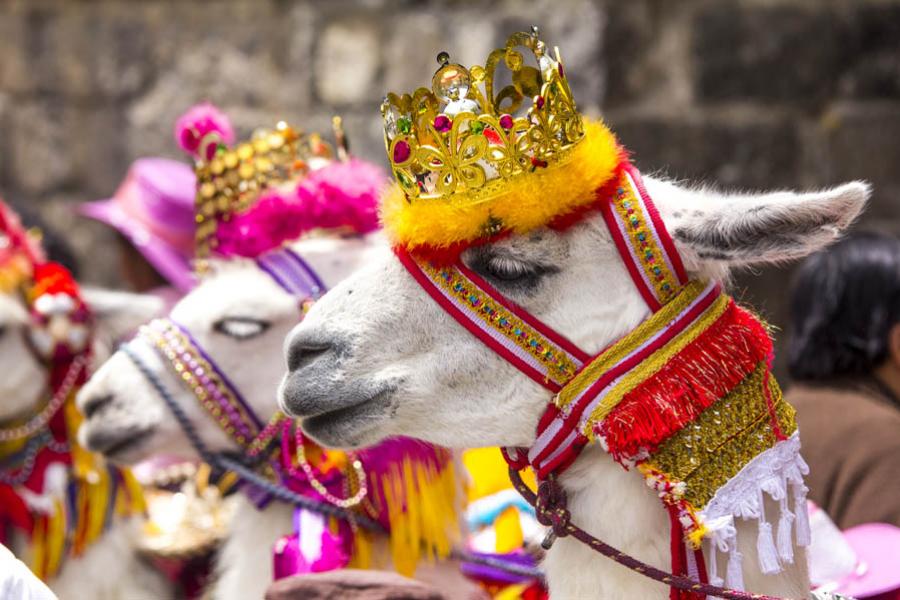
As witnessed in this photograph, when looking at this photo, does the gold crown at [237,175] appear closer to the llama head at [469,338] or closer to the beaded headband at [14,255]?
the beaded headband at [14,255]

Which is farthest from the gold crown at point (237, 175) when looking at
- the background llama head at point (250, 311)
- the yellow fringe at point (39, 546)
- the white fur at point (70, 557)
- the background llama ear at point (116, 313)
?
the yellow fringe at point (39, 546)

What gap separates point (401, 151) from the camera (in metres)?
2.13

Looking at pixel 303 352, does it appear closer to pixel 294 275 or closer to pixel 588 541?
pixel 588 541

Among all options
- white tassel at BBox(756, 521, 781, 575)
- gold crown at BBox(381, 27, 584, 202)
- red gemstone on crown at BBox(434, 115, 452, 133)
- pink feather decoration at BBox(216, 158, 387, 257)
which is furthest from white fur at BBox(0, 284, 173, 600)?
white tassel at BBox(756, 521, 781, 575)

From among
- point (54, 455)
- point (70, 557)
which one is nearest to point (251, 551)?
point (70, 557)

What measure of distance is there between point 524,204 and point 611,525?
1.81 feet

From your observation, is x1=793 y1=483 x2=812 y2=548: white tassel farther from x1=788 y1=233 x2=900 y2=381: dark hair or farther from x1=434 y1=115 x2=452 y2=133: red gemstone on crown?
x1=788 y1=233 x2=900 y2=381: dark hair

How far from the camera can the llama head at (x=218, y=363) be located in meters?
3.03

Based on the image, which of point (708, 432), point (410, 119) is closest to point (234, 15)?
point (410, 119)

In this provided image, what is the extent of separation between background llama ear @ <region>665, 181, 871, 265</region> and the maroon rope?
0.46 meters

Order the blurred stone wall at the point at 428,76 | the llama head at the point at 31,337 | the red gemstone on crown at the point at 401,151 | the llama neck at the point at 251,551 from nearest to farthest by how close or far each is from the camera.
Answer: the red gemstone on crown at the point at 401,151, the llama neck at the point at 251,551, the llama head at the point at 31,337, the blurred stone wall at the point at 428,76

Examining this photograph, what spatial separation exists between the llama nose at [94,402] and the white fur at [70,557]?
0.65 meters

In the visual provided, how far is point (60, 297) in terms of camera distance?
3.71m

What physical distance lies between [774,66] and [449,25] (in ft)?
4.87
